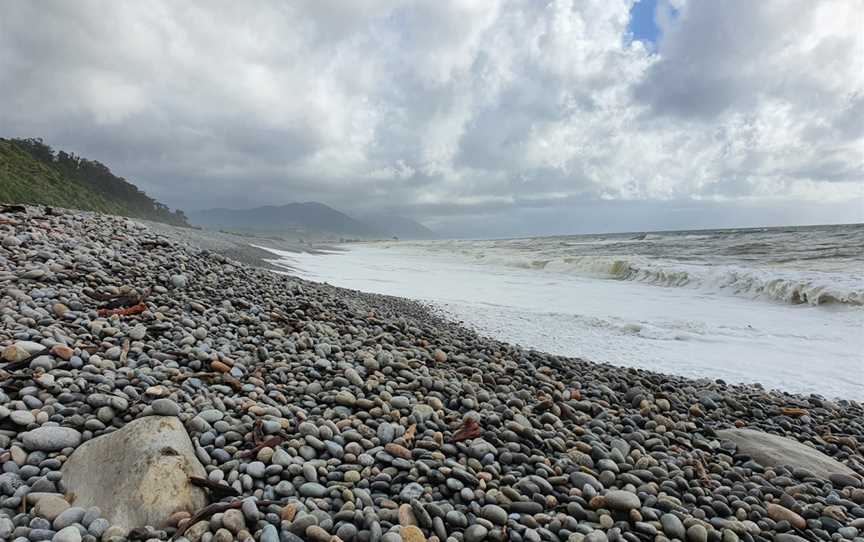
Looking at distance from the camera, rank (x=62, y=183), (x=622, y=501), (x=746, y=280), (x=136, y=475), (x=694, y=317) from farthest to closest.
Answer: (x=62, y=183) → (x=746, y=280) → (x=694, y=317) → (x=622, y=501) → (x=136, y=475)

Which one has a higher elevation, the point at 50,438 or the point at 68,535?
the point at 50,438

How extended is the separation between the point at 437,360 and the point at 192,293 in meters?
3.11

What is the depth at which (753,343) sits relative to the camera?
7953mm

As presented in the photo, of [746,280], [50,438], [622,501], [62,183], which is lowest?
[622,501]

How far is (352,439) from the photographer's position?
117 inches

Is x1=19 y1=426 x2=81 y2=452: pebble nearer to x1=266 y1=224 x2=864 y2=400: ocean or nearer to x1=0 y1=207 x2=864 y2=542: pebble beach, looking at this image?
x1=0 y1=207 x2=864 y2=542: pebble beach

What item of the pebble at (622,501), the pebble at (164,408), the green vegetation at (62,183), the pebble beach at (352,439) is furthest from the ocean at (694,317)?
the green vegetation at (62,183)

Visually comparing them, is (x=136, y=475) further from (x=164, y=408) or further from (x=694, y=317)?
(x=694, y=317)

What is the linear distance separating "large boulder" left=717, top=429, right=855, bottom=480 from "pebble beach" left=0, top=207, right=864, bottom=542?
0.06 ft

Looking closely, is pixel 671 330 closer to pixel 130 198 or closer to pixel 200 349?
pixel 200 349

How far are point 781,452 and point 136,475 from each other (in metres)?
4.28

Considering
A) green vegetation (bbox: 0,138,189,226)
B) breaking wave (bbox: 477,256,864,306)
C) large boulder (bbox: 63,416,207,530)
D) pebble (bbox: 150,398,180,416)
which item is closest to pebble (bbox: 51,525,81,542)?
large boulder (bbox: 63,416,207,530)

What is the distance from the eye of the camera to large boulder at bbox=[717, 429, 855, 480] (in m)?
3.28

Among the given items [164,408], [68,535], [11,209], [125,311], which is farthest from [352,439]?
[11,209]
